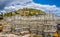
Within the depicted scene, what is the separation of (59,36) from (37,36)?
0.48 metres

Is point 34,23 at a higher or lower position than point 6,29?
higher

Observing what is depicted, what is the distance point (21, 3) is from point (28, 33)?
961mm

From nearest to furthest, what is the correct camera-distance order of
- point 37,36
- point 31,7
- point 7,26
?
1. point 37,36
2. point 7,26
3. point 31,7

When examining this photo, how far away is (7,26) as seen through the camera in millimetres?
4156

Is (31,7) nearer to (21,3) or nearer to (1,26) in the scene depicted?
(21,3)

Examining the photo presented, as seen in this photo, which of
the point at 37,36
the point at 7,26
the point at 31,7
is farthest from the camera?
the point at 31,7

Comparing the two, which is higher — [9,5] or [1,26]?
[9,5]

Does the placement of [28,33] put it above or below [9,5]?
below

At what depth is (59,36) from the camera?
13.0 ft

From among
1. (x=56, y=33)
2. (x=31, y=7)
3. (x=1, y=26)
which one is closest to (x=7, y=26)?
(x=1, y=26)

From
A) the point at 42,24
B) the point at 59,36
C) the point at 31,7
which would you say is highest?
the point at 31,7

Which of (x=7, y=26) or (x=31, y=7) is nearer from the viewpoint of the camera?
(x=7, y=26)

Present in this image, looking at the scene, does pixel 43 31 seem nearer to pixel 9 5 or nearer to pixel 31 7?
pixel 31 7

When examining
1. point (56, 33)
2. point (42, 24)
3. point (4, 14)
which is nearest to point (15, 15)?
point (4, 14)
